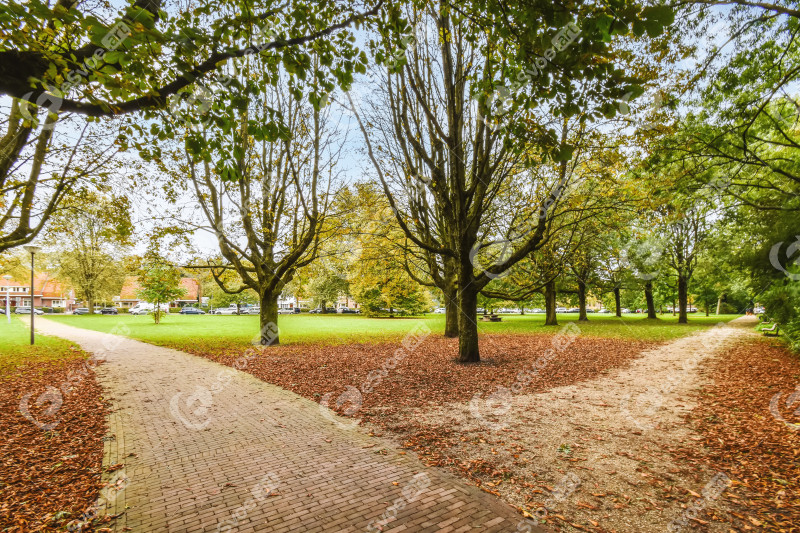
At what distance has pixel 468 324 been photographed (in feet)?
38.9

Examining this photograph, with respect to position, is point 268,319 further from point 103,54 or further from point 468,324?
point 103,54

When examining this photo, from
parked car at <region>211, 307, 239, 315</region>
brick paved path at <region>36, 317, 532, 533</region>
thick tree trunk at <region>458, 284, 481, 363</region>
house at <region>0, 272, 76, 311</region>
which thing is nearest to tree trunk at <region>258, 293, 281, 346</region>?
brick paved path at <region>36, 317, 532, 533</region>

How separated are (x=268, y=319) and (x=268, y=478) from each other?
42.0 ft

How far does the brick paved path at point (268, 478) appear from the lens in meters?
3.66

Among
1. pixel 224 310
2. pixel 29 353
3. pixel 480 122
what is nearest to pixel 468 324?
pixel 480 122

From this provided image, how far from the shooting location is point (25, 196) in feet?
34.8

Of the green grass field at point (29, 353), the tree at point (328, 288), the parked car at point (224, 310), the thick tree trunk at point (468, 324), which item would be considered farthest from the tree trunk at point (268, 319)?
the parked car at point (224, 310)

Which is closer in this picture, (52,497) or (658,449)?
(52,497)

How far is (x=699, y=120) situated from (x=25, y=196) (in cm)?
1904

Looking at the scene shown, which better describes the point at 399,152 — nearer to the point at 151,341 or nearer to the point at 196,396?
the point at 196,396

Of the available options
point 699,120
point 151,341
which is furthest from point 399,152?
point 151,341

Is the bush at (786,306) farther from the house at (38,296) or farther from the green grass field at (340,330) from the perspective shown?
the house at (38,296)

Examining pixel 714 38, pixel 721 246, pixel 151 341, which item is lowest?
pixel 151 341

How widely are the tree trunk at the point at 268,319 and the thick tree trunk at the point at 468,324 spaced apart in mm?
8685
